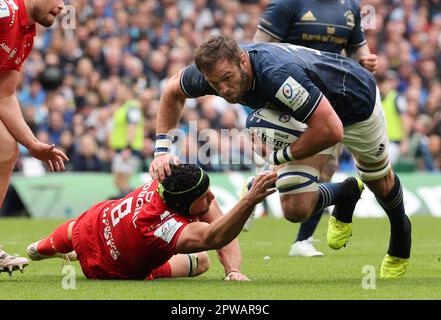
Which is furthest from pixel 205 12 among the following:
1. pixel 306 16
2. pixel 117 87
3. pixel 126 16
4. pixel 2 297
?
pixel 2 297

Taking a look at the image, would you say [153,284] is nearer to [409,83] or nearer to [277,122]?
[277,122]

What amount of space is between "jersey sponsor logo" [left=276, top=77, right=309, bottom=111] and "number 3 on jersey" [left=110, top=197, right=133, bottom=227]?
134 cm

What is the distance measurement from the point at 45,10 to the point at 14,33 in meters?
0.28

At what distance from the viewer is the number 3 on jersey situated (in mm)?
7348

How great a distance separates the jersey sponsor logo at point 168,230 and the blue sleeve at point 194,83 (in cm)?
104

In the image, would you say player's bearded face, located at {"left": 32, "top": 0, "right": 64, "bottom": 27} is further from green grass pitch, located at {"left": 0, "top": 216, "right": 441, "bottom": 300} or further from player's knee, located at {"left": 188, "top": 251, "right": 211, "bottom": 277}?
player's knee, located at {"left": 188, "top": 251, "right": 211, "bottom": 277}

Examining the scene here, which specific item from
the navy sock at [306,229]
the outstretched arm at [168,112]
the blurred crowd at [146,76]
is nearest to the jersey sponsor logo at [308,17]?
the navy sock at [306,229]

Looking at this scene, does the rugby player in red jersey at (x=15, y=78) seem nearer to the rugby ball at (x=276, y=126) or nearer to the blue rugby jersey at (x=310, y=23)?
the rugby ball at (x=276, y=126)

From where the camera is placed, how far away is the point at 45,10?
754 centimetres

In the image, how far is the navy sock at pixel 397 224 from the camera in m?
8.06

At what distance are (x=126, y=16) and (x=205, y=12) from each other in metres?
1.81

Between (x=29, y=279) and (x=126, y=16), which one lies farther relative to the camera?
(x=126, y=16)
